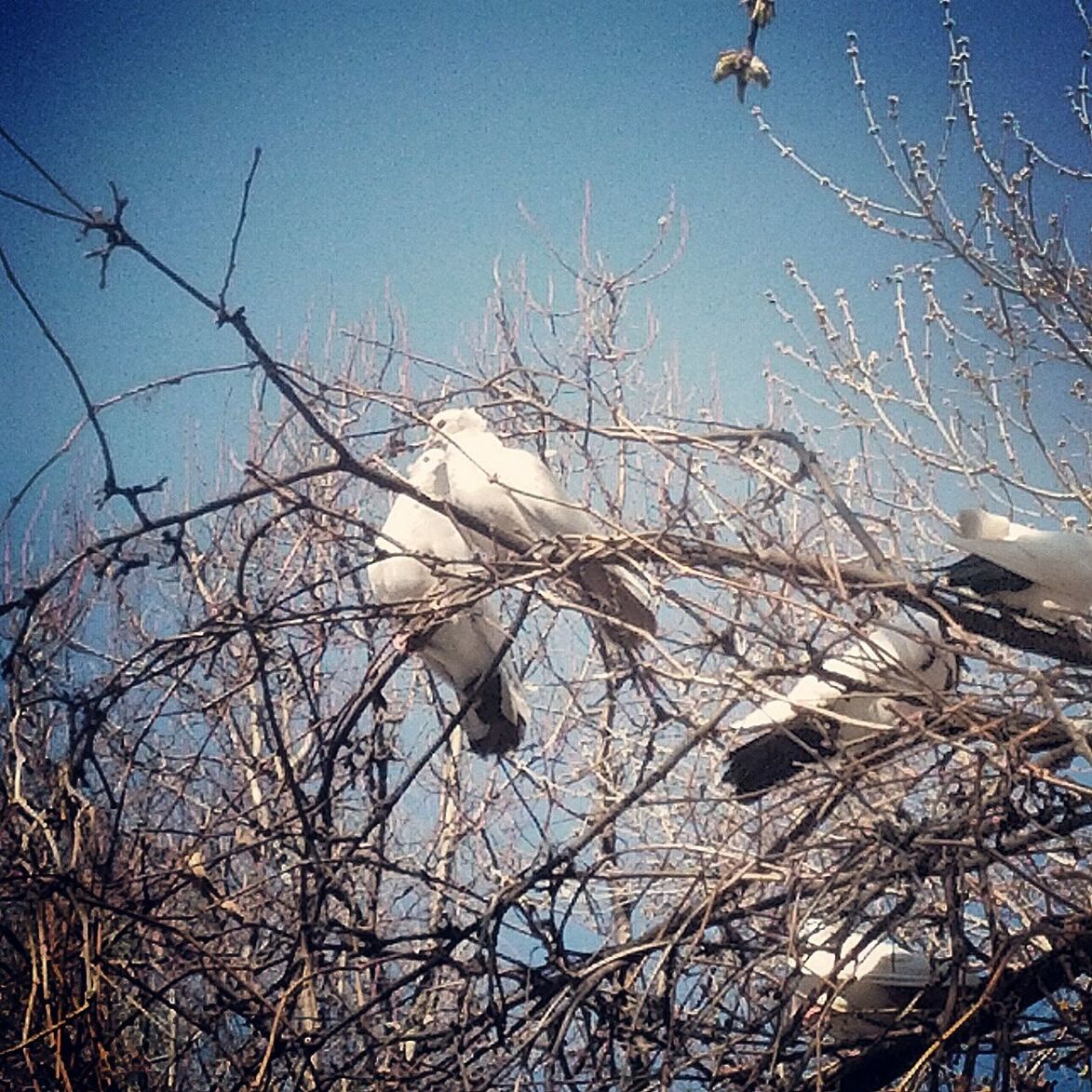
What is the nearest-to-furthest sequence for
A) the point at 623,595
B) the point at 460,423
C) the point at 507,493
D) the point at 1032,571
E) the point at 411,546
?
1. the point at 1032,571
2. the point at 623,595
3. the point at 507,493
4. the point at 411,546
5. the point at 460,423

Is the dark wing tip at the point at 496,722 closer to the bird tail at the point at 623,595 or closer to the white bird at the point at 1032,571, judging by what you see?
the bird tail at the point at 623,595

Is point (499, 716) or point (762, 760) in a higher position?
point (499, 716)

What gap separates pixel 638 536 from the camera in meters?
1.84

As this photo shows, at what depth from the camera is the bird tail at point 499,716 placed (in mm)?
2840

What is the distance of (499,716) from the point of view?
9.40 ft

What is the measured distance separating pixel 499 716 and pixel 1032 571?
4.52 ft

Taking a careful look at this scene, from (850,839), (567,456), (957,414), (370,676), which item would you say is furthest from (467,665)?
(957,414)

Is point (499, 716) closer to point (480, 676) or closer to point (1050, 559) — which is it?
point (480, 676)

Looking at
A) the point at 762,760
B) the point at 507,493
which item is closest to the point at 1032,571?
the point at 762,760

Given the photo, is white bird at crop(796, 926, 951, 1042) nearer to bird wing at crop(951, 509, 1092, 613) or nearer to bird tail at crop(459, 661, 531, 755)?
bird wing at crop(951, 509, 1092, 613)

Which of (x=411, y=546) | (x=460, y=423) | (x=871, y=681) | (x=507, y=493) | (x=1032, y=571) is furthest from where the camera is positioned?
(x=460, y=423)

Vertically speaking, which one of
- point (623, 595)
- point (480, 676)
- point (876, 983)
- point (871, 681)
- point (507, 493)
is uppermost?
point (507, 493)

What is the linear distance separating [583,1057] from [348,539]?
0.96 meters

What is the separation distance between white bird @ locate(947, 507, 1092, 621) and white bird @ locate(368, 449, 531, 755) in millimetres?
1150
